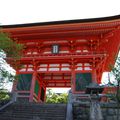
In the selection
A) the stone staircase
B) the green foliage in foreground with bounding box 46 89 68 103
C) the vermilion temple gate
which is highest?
the vermilion temple gate

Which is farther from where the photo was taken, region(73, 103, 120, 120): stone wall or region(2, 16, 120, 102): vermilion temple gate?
region(2, 16, 120, 102): vermilion temple gate

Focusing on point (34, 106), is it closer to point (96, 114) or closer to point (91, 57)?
point (96, 114)

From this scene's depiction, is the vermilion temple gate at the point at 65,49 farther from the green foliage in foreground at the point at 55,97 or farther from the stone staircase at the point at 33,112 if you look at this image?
the green foliage in foreground at the point at 55,97

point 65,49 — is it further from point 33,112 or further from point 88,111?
point 33,112

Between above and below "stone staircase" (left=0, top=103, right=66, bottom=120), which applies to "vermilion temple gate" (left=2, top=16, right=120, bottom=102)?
above

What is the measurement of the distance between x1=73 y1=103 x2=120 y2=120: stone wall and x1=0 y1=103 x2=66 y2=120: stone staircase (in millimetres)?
681

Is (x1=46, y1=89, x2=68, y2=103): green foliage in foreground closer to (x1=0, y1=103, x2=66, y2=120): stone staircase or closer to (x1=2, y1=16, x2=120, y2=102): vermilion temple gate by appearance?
(x1=2, y1=16, x2=120, y2=102): vermilion temple gate

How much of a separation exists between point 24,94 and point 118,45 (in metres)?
8.60

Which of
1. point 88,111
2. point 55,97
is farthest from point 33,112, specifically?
point 55,97

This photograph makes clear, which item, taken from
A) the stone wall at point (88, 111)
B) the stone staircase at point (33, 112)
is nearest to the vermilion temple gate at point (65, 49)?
the stone staircase at point (33, 112)

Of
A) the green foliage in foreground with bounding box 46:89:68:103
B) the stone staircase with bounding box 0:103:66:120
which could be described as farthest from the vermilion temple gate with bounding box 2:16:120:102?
the green foliage in foreground with bounding box 46:89:68:103

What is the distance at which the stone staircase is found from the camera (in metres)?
10.4

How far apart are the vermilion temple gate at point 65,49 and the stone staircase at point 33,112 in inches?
133

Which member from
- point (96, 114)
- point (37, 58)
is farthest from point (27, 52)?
point (96, 114)
